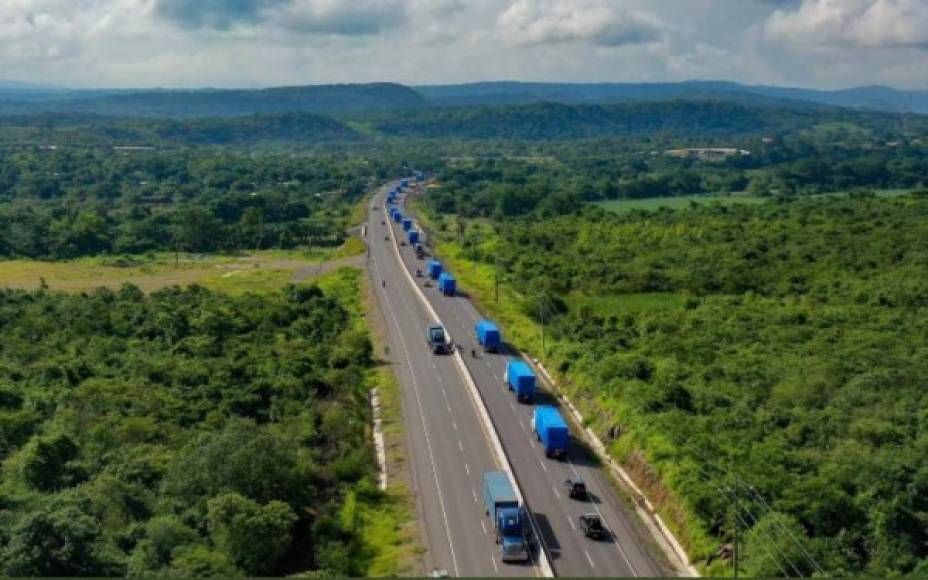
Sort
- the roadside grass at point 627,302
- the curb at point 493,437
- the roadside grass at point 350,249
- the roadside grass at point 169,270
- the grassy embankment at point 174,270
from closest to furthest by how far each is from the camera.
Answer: the curb at point 493,437 < the roadside grass at point 627,302 < the grassy embankment at point 174,270 < the roadside grass at point 169,270 < the roadside grass at point 350,249

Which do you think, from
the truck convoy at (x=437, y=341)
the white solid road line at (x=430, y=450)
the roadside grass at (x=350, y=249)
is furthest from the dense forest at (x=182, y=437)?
the roadside grass at (x=350, y=249)

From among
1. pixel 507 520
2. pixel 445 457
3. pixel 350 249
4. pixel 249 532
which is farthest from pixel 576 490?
pixel 350 249

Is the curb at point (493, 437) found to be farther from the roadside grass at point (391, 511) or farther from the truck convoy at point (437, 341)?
the roadside grass at point (391, 511)

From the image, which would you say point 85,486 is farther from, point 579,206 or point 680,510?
point 579,206

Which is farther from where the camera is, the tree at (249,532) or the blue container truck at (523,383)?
the blue container truck at (523,383)

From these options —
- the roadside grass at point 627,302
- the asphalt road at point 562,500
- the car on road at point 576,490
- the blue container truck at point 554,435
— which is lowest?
the roadside grass at point 627,302

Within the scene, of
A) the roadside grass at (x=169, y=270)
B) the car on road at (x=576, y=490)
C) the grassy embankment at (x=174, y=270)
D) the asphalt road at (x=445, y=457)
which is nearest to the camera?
the asphalt road at (x=445, y=457)

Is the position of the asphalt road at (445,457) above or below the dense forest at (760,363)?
below

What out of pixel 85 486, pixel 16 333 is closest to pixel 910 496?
pixel 85 486
